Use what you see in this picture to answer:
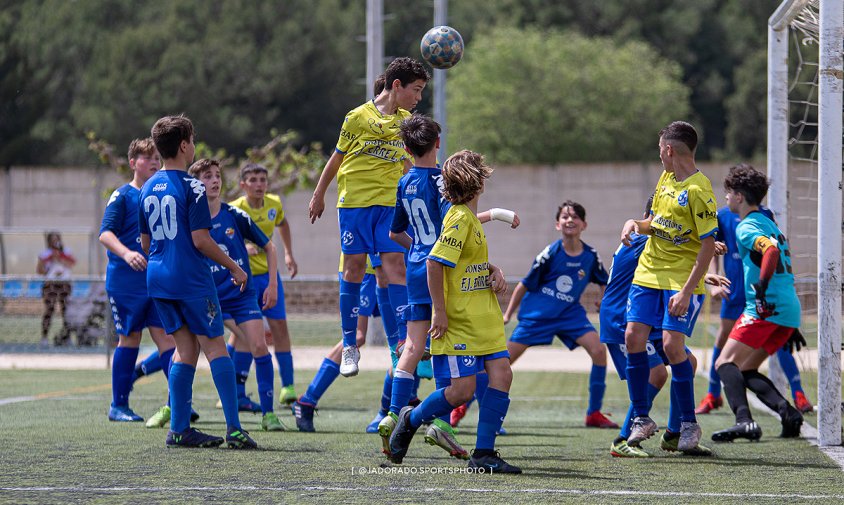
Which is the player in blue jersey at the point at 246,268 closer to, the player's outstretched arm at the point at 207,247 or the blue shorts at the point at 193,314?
the blue shorts at the point at 193,314

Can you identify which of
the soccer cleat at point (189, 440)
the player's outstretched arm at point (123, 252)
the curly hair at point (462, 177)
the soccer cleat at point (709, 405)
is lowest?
the soccer cleat at point (709, 405)

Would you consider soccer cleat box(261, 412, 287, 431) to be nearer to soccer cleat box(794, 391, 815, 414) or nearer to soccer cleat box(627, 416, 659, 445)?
soccer cleat box(627, 416, 659, 445)

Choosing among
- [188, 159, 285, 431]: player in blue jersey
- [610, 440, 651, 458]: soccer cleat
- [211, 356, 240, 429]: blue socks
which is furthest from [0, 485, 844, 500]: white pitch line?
[188, 159, 285, 431]: player in blue jersey

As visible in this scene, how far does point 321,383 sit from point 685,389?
8.70ft

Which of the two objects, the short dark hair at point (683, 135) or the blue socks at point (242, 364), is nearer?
the short dark hair at point (683, 135)

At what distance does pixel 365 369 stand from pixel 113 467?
962 cm

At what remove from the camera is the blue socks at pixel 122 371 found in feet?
29.1

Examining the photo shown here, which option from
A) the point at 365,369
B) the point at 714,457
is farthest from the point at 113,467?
the point at 365,369

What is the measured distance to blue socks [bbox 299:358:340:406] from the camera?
8.40 meters

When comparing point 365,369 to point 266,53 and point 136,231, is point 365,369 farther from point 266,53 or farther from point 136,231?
point 266,53

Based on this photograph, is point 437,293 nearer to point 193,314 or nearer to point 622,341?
point 193,314

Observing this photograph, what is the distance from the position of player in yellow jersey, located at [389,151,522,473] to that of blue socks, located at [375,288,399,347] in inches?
62.0

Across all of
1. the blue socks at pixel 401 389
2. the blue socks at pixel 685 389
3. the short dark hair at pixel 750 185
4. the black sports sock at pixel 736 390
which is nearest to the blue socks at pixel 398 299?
the blue socks at pixel 401 389

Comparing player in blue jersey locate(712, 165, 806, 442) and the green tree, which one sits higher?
the green tree
